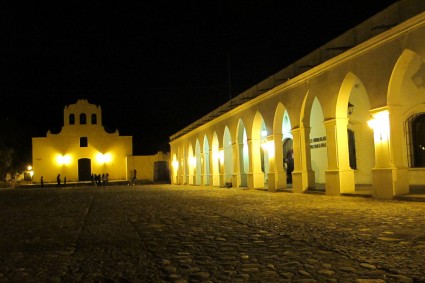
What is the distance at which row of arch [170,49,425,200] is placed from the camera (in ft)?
43.7

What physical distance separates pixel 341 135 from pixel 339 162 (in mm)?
927

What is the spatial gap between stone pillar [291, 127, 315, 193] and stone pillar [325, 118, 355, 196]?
206 cm

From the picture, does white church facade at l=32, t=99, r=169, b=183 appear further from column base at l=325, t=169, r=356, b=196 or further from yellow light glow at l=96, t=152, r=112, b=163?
column base at l=325, t=169, r=356, b=196

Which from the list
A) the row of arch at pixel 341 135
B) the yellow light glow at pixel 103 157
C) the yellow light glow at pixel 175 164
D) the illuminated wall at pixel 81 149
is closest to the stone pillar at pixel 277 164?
the row of arch at pixel 341 135

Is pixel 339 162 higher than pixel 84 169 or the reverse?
the reverse

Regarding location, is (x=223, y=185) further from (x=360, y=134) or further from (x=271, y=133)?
(x=360, y=134)

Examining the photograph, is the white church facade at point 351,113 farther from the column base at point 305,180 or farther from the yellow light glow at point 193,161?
the yellow light glow at point 193,161

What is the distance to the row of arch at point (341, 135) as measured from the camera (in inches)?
525

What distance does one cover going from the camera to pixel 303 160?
60.3ft

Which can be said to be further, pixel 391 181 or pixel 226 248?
pixel 391 181

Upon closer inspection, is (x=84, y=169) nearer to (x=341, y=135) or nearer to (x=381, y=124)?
(x=341, y=135)

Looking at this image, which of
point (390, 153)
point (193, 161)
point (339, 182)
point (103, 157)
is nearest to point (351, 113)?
point (339, 182)

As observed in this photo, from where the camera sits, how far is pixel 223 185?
28.9 meters

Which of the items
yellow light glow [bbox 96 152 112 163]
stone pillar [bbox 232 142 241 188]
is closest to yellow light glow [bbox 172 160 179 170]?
yellow light glow [bbox 96 152 112 163]
